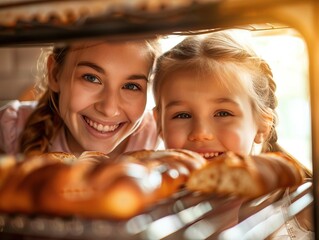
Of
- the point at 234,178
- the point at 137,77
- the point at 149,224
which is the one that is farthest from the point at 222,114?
the point at 149,224

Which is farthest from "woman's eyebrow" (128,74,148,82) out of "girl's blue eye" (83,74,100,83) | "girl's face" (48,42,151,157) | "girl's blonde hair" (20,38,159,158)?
"girl's blonde hair" (20,38,159,158)

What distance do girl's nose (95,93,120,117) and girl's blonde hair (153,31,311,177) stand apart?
0.55ft

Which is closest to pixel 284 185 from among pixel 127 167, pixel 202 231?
pixel 202 231

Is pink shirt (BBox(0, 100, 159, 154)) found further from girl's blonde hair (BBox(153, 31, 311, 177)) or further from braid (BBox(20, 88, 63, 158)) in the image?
girl's blonde hair (BBox(153, 31, 311, 177))

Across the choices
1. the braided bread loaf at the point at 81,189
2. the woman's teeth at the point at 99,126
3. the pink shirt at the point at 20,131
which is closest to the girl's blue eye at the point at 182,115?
the woman's teeth at the point at 99,126

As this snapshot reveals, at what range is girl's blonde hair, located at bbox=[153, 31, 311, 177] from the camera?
1.61 m

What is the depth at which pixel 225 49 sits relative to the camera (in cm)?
163

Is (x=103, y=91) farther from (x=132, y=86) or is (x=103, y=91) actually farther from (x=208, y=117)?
(x=208, y=117)

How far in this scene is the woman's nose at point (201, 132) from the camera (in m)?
1.52

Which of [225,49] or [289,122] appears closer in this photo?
[225,49]

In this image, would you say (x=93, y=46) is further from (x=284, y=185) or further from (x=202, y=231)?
(x=202, y=231)

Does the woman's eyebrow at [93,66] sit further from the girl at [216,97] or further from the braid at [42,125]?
the braid at [42,125]

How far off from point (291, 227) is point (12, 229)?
1.05 metres

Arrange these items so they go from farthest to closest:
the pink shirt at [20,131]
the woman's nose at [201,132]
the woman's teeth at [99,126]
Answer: the pink shirt at [20,131]
the woman's teeth at [99,126]
the woman's nose at [201,132]
